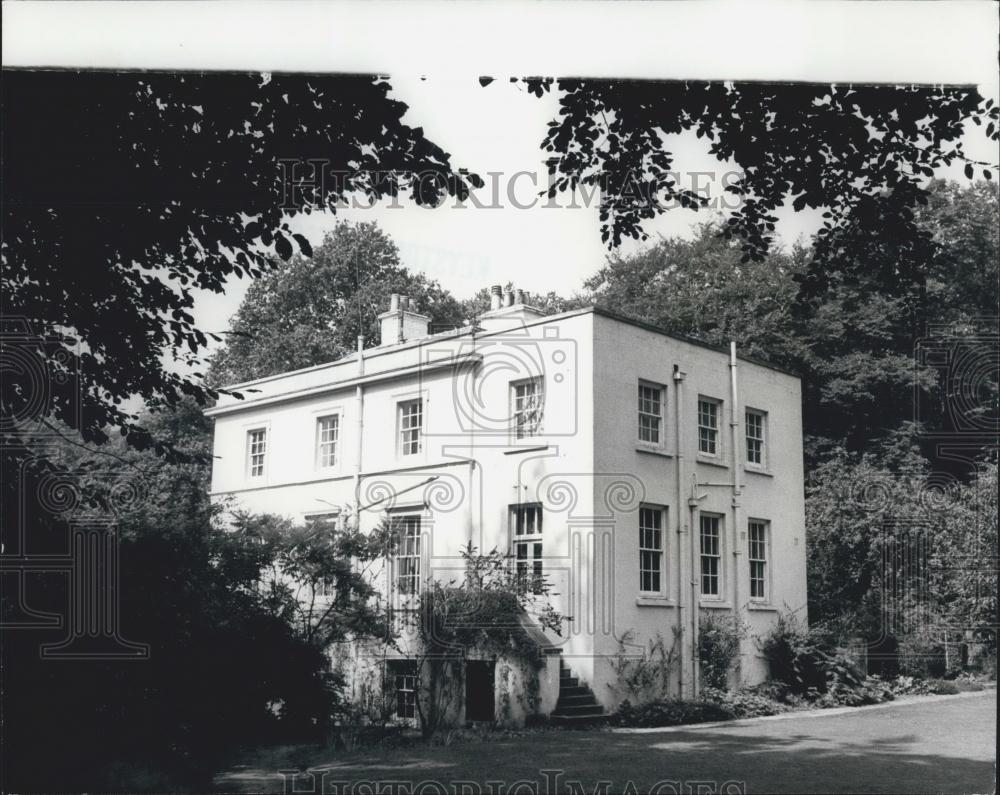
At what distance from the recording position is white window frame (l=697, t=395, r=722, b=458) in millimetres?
8539

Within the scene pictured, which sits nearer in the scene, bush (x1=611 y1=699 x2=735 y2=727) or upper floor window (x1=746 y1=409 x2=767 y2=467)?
bush (x1=611 y1=699 x2=735 y2=727)

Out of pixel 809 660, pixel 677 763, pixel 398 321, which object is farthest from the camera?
pixel 809 660

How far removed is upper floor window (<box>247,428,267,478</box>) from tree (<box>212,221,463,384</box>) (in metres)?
0.40

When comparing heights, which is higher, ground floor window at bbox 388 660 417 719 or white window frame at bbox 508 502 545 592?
white window frame at bbox 508 502 545 592

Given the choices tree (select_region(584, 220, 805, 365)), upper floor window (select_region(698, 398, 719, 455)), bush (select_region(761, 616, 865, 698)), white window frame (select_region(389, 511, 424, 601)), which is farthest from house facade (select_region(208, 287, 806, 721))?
bush (select_region(761, 616, 865, 698))

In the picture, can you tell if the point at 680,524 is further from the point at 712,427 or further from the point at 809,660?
the point at 809,660

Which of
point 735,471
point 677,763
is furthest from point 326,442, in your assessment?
point 735,471

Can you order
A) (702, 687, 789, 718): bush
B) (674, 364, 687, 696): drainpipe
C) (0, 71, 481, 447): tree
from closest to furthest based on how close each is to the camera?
(0, 71, 481, 447): tree < (674, 364, 687, 696): drainpipe < (702, 687, 789, 718): bush

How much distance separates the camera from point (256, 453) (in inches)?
271

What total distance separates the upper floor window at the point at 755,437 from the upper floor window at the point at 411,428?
323 cm

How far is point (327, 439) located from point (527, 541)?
1.65 meters

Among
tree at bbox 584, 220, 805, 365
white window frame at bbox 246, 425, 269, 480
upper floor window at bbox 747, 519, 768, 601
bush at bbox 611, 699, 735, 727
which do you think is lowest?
bush at bbox 611, 699, 735, 727

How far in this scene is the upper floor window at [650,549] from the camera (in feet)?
24.8

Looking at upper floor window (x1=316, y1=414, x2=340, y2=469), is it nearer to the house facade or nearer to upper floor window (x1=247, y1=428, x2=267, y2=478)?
the house facade
